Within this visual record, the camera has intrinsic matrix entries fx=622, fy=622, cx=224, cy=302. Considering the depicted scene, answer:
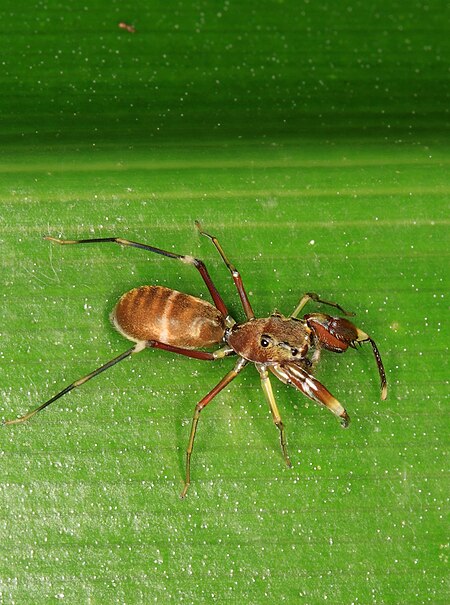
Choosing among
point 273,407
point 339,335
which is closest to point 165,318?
point 273,407

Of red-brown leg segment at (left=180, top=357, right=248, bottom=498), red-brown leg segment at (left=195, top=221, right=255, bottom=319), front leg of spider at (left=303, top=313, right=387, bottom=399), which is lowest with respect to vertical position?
red-brown leg segment at (left=180, top=357, right=248, bottom=498)

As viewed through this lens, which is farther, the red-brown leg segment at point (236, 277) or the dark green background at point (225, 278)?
the red-brown leg segment at point (236, 277)

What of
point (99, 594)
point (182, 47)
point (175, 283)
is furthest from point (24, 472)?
point (182, 47)

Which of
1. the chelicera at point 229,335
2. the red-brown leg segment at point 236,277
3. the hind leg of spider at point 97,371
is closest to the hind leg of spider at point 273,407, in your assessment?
the chelicera at point 229,335

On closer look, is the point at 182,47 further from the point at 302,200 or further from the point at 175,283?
the point at 175,283

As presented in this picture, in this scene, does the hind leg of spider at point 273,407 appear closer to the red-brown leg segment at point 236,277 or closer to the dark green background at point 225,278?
the dark green background at point 225,278

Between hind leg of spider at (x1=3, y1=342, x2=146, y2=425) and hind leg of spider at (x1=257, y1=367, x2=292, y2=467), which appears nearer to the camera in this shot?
hind leg of spider at (x1=3, y1=342, x2=146, y2=425)

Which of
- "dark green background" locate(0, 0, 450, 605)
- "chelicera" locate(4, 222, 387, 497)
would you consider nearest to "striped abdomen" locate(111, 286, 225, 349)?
"chelicera" locate(4, 222, 387, 497)

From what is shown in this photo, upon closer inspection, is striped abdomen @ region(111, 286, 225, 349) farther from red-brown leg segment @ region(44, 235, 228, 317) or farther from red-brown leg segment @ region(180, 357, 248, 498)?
red-brown leg segment @ region(180, 357, 248, 498)
